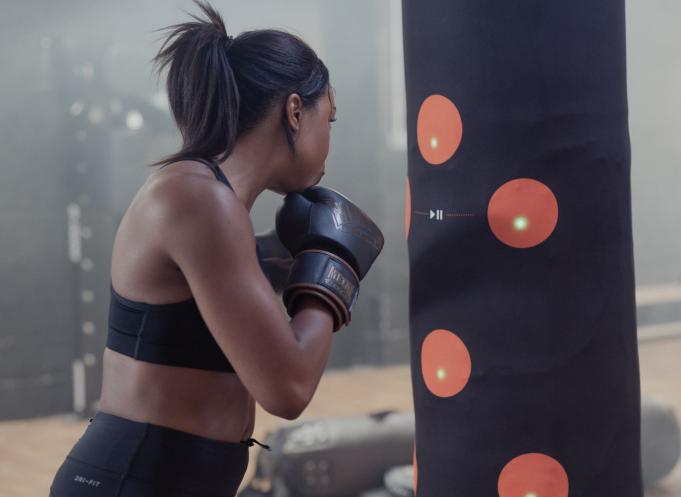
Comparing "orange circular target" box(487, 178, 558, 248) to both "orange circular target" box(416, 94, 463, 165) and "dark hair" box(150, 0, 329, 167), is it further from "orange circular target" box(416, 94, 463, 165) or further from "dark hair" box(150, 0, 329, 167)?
"dark hair" box(150, 0, 329, 167)

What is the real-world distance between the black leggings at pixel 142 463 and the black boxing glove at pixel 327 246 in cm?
19

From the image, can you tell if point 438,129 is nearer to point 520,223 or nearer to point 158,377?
point 520,223

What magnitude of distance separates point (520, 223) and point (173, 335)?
394mm

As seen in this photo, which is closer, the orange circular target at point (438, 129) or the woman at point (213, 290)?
the woman at point (213, 290)

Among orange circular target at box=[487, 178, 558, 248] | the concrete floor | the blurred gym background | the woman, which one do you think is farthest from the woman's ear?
the blurred gym background

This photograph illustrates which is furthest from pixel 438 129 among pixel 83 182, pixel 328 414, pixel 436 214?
pixel 83 182

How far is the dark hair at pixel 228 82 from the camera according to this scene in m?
0.93

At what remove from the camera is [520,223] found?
3.08 ft

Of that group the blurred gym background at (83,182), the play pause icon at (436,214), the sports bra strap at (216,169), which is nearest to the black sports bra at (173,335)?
the sports bra strap at (216,169)

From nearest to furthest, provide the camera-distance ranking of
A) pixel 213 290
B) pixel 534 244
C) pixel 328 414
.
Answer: pixel 213 290 < pixel 534 244 < pixel 328 414

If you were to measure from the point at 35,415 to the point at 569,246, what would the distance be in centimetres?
343

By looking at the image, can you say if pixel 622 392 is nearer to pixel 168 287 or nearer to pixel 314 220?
pixel 314 220

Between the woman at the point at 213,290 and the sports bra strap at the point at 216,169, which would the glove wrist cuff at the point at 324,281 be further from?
the sports bra strap at the point at 216,169

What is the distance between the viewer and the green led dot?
936mm
